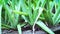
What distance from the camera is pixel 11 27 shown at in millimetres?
842

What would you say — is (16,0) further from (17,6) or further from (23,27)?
(23,27)

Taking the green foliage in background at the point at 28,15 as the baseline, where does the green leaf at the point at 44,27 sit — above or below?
below

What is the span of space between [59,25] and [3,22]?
1.02 ft

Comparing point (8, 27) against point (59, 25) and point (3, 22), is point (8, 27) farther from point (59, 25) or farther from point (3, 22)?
point (59, 25)

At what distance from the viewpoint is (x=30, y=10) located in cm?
84

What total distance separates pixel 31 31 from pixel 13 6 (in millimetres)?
174

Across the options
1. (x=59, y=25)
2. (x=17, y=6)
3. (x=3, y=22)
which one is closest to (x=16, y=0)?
(x=17, y=6)

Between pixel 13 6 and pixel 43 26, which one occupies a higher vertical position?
pixel 13 6

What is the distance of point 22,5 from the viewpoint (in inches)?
33.7

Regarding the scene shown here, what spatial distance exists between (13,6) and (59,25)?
27 cm

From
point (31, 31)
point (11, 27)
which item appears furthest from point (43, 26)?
point (11, 27)

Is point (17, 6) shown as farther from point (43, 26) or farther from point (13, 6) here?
point (43, 26)

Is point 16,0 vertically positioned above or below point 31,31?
above

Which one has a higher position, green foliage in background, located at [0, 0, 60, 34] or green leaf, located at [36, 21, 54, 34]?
green foliage in background, located at [0, 0, 60, 34]
